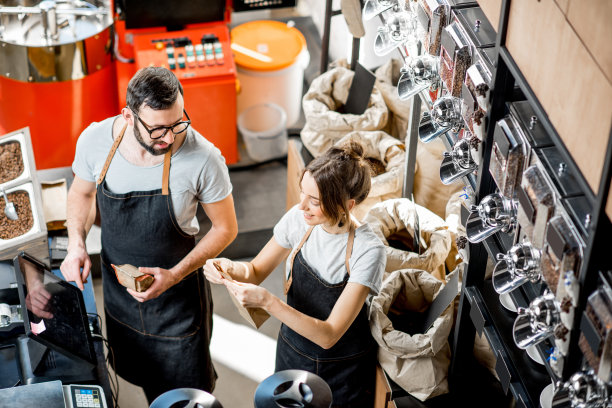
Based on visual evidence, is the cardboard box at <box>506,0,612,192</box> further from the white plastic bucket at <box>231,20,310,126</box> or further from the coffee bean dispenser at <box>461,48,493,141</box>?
the white plastic bucket at <box>231,20,310,126</box>

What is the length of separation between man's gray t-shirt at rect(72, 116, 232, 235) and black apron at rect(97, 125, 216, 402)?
1.1 inches

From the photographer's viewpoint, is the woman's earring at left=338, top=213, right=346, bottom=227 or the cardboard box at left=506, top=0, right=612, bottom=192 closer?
the cardboard box at left=506, top=0, right=612, bottom=192

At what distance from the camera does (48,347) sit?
8.31ft


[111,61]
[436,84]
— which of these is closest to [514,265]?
[436,84]

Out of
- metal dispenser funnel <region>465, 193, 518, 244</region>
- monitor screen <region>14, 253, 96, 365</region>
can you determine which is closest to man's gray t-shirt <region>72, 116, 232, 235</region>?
monitor screen <region>14, 253, 96, 365</region>

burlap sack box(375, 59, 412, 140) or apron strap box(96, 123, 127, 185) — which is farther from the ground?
apron strap box(96, 123, 127, 185)

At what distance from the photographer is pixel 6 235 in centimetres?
325

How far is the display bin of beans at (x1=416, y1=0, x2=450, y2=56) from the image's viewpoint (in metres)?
2.35

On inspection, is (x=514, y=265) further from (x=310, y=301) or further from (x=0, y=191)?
(x=0, y=191)

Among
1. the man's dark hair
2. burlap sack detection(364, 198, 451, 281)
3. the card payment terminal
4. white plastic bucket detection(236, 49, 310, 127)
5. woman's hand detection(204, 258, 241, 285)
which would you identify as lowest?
white plastic bucket detection(236, 49, 310, 127)

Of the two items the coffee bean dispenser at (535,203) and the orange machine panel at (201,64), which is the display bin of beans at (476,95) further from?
the orange machine panel at (201,64)

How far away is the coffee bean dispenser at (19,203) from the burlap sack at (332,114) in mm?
1348

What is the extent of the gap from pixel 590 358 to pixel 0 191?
2554 mm

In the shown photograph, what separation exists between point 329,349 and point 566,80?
4.53ft
